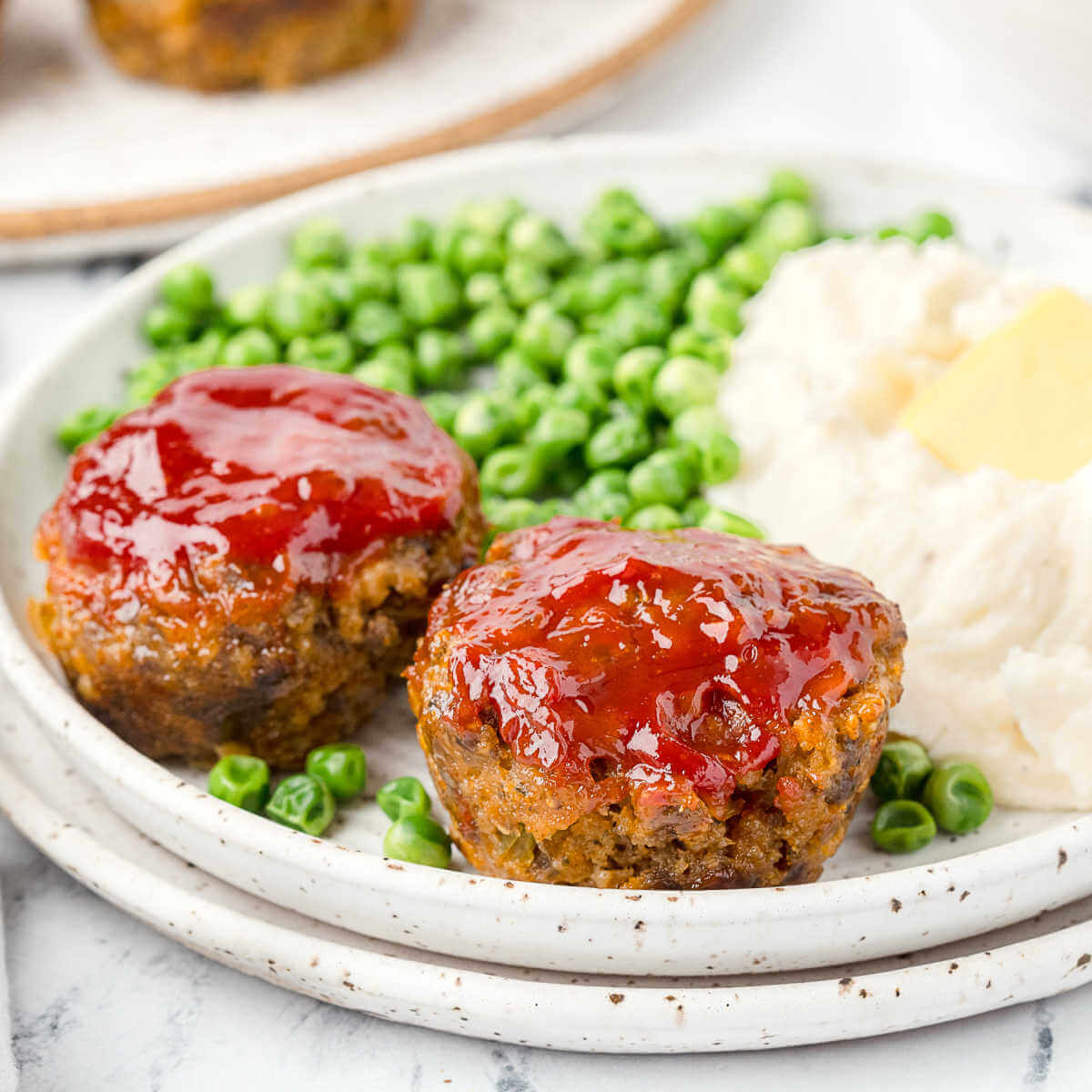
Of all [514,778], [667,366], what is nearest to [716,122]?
[667,366]

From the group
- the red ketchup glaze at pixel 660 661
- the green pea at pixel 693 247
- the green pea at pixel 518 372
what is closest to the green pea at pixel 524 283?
the green pea at pixel 518 372

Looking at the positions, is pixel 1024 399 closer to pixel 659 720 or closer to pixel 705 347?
pixel 705 347

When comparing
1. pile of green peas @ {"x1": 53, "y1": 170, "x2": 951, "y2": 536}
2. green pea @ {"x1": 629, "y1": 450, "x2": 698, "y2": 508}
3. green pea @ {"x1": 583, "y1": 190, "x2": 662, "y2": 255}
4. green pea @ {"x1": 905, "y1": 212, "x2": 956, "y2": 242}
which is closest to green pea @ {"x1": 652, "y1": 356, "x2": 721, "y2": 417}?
pile of green peas @ {"x1": 53, "y1": 170, "x2": 951, "y2": 536}

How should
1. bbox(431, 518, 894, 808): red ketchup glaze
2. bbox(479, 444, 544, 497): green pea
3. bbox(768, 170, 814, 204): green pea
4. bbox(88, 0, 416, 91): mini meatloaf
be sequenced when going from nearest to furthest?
bbox(431, 518, 894, 808): red ketchup glaze → bbox(479, 444, 544, 497): green pea → bbox(768, 170, 814, 204): green pea → bbox(88, 0, 416, 91): mini meatloaf

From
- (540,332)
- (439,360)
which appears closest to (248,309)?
(439,360)

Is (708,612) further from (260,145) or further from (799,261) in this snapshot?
(260,145)

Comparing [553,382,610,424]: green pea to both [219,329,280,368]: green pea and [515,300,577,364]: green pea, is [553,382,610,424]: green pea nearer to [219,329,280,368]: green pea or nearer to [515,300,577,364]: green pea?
[515,300,577,364]: green pea

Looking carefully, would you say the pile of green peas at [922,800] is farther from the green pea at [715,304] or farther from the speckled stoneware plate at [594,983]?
the green pea at [715,304]
